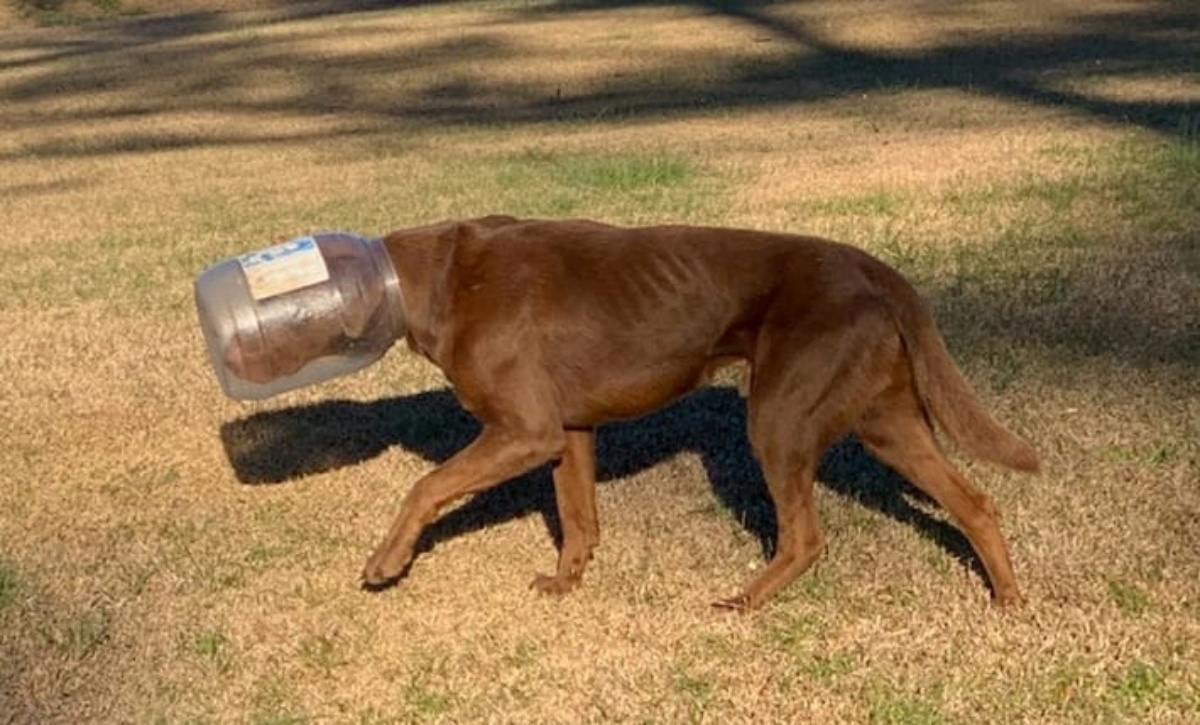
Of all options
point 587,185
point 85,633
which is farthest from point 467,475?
point 587,185

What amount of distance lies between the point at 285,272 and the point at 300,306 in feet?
0.37

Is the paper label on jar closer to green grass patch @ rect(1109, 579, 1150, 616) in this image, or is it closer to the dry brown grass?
the dry brown grass

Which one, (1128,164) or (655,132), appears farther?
(655,132)

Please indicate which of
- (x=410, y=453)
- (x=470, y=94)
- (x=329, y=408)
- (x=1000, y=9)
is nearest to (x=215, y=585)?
(x=410, y=453)

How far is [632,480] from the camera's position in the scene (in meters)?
6.37

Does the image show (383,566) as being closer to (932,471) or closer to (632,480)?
(632,480)

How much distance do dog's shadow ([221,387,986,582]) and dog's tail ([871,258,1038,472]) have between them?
41 cm

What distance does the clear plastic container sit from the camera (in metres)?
5.26

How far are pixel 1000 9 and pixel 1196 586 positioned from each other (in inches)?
697

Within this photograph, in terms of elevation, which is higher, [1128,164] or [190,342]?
[190,342]

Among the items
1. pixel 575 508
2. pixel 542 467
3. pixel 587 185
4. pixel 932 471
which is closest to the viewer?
pixel 932 471

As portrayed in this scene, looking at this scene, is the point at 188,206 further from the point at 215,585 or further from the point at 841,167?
the point at 215,585

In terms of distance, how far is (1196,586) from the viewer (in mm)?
5117

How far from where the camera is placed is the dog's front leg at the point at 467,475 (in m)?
5.16
